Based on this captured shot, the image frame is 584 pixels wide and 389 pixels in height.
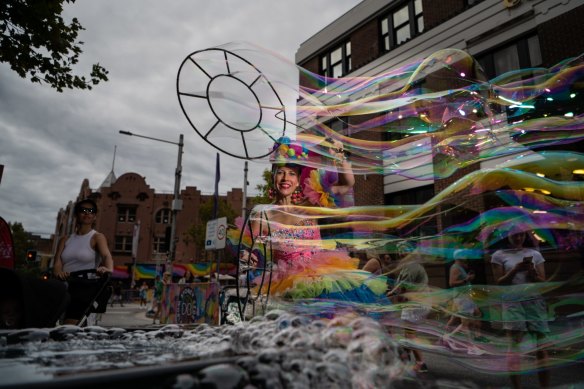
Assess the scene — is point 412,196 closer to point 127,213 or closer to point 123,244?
point 123,244

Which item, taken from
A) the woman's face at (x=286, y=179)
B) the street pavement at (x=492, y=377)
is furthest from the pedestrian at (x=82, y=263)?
the woman's face at (x=286, y=179)

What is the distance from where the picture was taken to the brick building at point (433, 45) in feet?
15.8

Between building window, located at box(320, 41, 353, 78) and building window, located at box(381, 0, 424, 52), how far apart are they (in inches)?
78.0

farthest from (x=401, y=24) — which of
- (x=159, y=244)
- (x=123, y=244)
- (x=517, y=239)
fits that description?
(x=123, y=244)

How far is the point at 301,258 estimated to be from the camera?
12.4ft

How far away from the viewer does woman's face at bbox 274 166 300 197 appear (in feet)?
15.2

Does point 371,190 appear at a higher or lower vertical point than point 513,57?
lower

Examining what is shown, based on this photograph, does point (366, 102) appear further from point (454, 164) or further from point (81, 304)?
point (81, 304)

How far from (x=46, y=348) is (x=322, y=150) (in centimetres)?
360

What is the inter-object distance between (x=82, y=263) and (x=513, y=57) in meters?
12.8

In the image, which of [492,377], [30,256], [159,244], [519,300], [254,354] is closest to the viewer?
[254,354]

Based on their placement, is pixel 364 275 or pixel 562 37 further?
pixel 562 37

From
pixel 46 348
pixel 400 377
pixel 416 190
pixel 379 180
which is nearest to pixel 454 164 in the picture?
pixel 400 377

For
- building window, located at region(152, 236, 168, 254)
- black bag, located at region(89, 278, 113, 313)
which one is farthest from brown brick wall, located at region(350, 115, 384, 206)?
building window, located at region(152, 236, 168, 254)
